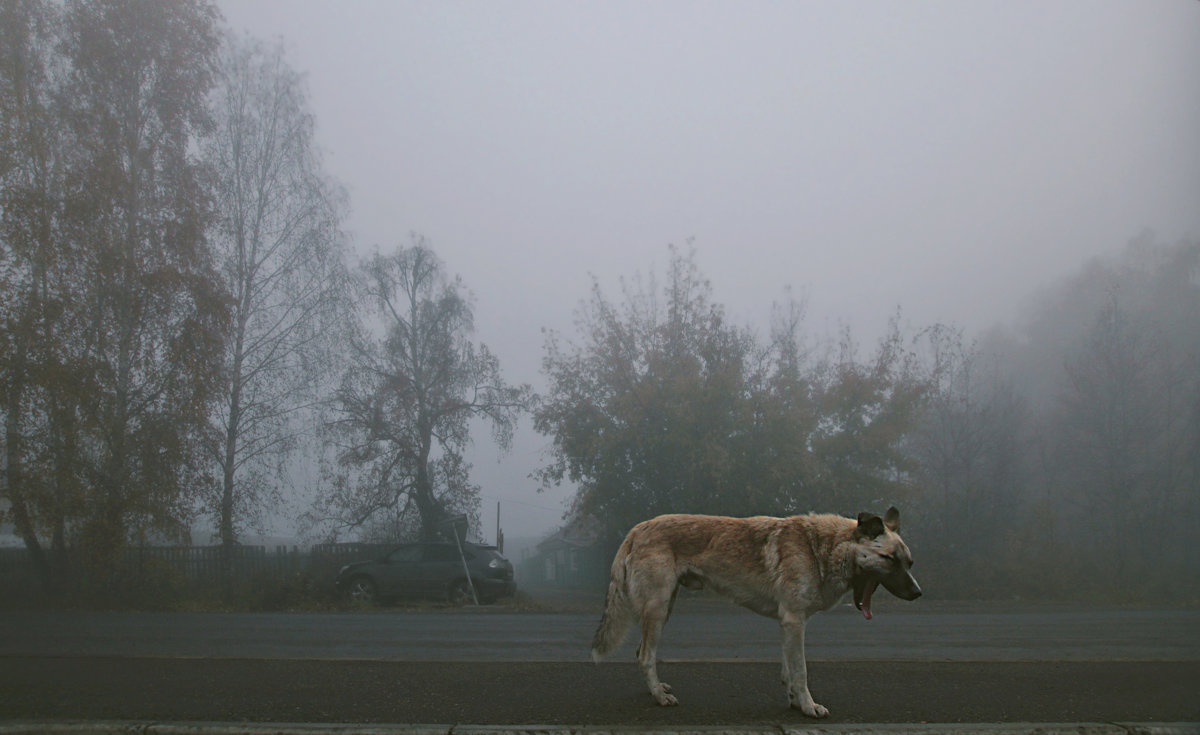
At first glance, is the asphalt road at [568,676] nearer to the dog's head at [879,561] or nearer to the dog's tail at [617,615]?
the dog's tail at [617,615]

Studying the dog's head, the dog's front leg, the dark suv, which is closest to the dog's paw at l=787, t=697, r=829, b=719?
the dog's front leg

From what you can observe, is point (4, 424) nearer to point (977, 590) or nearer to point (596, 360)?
point (596, 360)

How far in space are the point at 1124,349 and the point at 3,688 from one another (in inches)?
1353

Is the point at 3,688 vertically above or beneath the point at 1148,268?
beneath

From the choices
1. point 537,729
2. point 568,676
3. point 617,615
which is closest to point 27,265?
point 568,676

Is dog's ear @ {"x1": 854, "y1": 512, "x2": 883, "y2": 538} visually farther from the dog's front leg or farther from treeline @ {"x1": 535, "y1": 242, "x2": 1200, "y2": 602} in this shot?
treeline @ {"x1": 535, "y1": 242, "x2": 1200, "y2": 602}

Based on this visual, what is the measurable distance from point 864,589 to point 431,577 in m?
17.9

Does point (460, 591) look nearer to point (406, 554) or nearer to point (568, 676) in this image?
point (406, 554)

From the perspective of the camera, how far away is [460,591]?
22.2 metres

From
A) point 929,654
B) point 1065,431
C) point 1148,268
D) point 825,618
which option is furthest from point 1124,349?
point 929,654

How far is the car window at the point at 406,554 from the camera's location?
2269cm

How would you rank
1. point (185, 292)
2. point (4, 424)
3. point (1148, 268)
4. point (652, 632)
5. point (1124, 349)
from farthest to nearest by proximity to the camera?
1. point (1148, 268)
2. point (1124, 349)
3. point (185, 292)
4. point (4, 424)
5. point (652, 632)

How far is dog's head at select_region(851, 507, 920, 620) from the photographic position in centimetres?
596

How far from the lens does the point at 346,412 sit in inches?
1126
